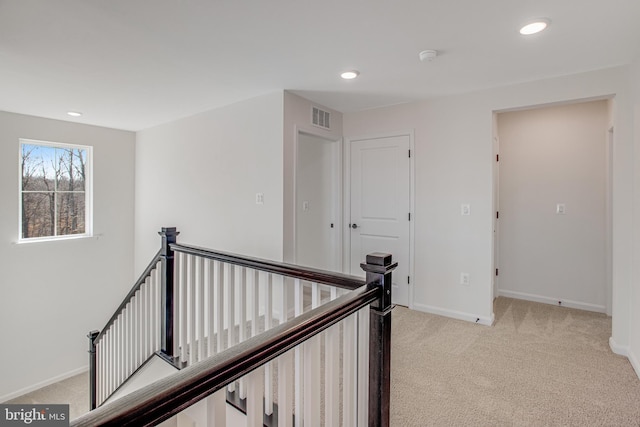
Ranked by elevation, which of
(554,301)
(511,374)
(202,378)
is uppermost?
(202,378)

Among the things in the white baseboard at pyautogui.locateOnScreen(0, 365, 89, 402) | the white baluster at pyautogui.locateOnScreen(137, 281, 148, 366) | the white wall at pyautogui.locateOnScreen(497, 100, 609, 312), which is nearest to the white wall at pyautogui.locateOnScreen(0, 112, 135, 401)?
the white baseboard at pyautogui.locateOnScreen(0, 365, 89, 402)

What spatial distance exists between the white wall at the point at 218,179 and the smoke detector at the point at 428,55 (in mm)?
1446

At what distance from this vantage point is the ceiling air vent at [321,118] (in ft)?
12.2

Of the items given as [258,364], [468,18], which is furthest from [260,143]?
[258,364]

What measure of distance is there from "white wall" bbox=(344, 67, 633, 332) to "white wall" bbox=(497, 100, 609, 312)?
3.07ft

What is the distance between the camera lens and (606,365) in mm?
2400

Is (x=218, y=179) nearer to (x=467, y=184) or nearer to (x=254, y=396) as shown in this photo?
(x=467, y=184)

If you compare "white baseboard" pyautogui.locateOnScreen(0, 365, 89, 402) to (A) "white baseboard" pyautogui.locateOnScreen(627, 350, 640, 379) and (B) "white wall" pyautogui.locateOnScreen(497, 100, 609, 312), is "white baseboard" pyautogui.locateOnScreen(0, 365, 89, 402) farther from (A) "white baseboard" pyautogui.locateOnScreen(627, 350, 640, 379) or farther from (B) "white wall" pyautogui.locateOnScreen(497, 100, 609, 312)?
(A) "white baseboard" pyautogui.locateOnScreen(627, 350, 640, 379)

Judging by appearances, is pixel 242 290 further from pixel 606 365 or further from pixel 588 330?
pixel 588 330

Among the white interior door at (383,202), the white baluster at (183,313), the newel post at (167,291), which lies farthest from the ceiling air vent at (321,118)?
the white baluster at (183,313)

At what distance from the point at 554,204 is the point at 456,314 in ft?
5.81

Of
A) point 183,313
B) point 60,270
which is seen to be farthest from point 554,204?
point 60,270

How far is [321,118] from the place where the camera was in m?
3.81

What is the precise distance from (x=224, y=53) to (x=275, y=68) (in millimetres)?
445
